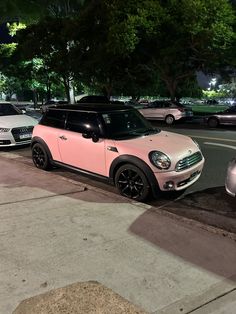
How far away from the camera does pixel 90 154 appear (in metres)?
7.50

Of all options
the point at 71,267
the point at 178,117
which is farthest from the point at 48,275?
the point at 178,117

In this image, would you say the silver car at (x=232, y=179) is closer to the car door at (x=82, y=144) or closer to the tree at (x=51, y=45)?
the car door at (x=82, y=144)

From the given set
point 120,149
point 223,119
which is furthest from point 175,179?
point 223,119

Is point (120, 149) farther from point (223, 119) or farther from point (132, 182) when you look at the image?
point (223, 119)

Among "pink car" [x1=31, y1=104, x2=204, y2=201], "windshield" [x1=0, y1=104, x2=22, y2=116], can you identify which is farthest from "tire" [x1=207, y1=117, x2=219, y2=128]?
"pink car" [x1=31, y1=104, x2=204, y2=201]

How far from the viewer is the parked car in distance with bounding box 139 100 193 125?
23275mm

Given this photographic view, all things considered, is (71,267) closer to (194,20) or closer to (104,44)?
(194,20)

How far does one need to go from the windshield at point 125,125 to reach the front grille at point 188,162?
0.97m

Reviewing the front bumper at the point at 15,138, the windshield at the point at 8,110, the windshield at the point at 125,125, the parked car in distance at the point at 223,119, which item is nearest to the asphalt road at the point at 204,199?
the windshield at the point at 125,125

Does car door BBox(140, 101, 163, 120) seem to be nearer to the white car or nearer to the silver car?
the white car

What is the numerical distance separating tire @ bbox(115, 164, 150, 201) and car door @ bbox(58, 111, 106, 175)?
46cm

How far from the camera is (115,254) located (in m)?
4.52

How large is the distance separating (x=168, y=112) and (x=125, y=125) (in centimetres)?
1632

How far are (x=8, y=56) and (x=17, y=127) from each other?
Answer: 1146 inches
